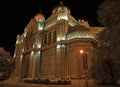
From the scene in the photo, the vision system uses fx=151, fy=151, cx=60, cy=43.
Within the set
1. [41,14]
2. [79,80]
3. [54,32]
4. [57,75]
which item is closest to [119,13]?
[79,80]

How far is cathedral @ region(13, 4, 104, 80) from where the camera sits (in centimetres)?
3181

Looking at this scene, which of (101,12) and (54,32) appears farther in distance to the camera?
(54,32)

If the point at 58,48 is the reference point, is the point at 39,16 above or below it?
above

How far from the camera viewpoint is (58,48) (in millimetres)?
35281

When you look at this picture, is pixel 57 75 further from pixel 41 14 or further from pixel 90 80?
pixel 41 14

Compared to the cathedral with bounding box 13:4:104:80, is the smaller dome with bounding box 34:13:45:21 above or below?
above

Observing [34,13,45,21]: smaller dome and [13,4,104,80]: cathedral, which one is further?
[34,13,45,21]: smaller dome

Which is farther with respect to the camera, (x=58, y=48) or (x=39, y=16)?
(x=39, y=16)

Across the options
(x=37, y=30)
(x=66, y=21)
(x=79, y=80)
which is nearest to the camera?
(x=79, y=80)

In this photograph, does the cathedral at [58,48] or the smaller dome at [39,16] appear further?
the smaller dome at [39,16]

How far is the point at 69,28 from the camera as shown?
1497 inches

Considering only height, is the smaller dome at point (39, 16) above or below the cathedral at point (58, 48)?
above

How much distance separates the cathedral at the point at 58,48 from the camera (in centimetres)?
3181

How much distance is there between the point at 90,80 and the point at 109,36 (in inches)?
639
